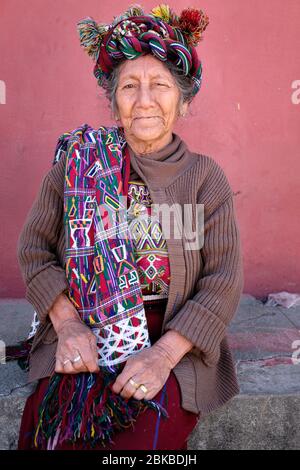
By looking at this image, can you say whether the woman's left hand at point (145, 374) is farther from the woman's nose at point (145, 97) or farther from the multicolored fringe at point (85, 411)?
the woman's nose at point (145, 97)

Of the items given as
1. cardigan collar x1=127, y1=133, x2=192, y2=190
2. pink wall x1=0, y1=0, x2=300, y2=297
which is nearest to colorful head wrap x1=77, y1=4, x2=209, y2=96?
cardigan collar x1=127, y1=133, x2=192, y2=190

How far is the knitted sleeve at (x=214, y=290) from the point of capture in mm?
1725

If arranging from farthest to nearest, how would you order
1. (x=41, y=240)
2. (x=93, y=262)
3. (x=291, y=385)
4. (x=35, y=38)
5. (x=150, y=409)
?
(x=35, y=38) → (x=291, y=385) → (x=41, y=240) → (x=93, y=262) → (x=150, y=409)

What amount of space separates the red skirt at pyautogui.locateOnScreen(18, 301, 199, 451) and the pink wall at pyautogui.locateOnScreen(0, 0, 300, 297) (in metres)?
1.46

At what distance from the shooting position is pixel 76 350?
1.67 metres

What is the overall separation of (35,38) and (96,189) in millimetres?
1488

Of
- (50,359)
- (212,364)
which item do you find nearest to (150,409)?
(212,364)

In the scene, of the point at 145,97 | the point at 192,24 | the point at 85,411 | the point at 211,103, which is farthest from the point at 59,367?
the point at 211,103

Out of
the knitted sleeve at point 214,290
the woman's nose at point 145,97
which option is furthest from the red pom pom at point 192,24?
the knitted sleeve at point 214,290

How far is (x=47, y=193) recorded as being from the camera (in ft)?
6.26

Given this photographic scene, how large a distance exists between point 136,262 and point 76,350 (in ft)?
1.23

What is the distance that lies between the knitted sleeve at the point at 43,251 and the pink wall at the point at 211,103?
1097 mm

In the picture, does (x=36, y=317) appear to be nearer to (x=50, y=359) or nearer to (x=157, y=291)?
(x=50, y=359)

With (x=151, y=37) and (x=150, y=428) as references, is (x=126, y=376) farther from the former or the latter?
(x=151, y=37)
